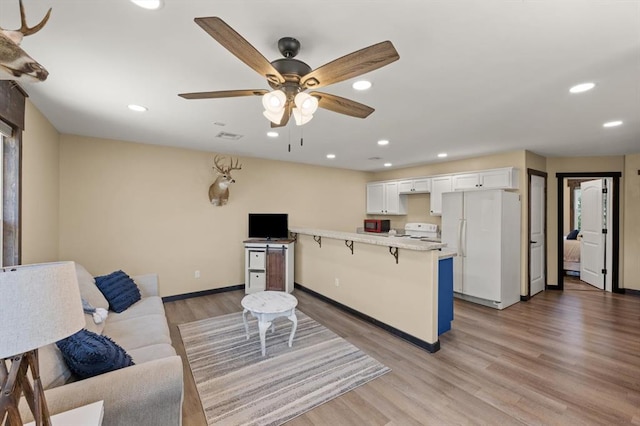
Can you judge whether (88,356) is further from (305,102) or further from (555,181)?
(555,181)

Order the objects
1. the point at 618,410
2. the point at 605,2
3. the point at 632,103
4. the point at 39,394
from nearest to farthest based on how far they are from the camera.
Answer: the point at 39,394 → the point at 605,2 → the point at 618,410 → the point at 632,103

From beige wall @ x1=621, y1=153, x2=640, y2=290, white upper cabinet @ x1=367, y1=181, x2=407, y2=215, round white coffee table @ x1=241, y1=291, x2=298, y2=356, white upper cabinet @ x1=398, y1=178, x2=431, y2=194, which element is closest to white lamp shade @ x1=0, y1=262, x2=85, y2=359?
round white coffee table @ x1=241, y1=291, x2=298, y2=356

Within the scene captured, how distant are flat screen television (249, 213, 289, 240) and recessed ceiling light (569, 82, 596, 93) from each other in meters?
4.18

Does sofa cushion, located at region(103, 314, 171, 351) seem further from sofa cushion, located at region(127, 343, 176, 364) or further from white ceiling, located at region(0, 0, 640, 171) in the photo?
white ceiling, located at region(0, 0, 640, 171)

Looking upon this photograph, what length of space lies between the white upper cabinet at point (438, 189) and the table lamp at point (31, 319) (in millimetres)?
5540

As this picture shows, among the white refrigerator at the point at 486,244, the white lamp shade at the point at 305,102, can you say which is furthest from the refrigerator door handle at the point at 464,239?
the white lamp shade at the point at 305,102

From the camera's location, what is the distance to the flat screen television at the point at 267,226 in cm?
517

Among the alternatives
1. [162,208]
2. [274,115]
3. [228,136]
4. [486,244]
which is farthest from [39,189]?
[486,244]

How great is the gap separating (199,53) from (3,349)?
1754mm

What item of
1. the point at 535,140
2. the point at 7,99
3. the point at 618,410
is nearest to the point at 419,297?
the point at 618,410

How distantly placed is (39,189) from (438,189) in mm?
5892

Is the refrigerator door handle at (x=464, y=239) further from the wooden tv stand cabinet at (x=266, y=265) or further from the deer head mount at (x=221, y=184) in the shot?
the deer head mount at (x=221, y=184)

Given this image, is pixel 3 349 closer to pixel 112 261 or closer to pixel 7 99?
pixel 7 99

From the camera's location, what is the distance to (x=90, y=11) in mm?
1435
